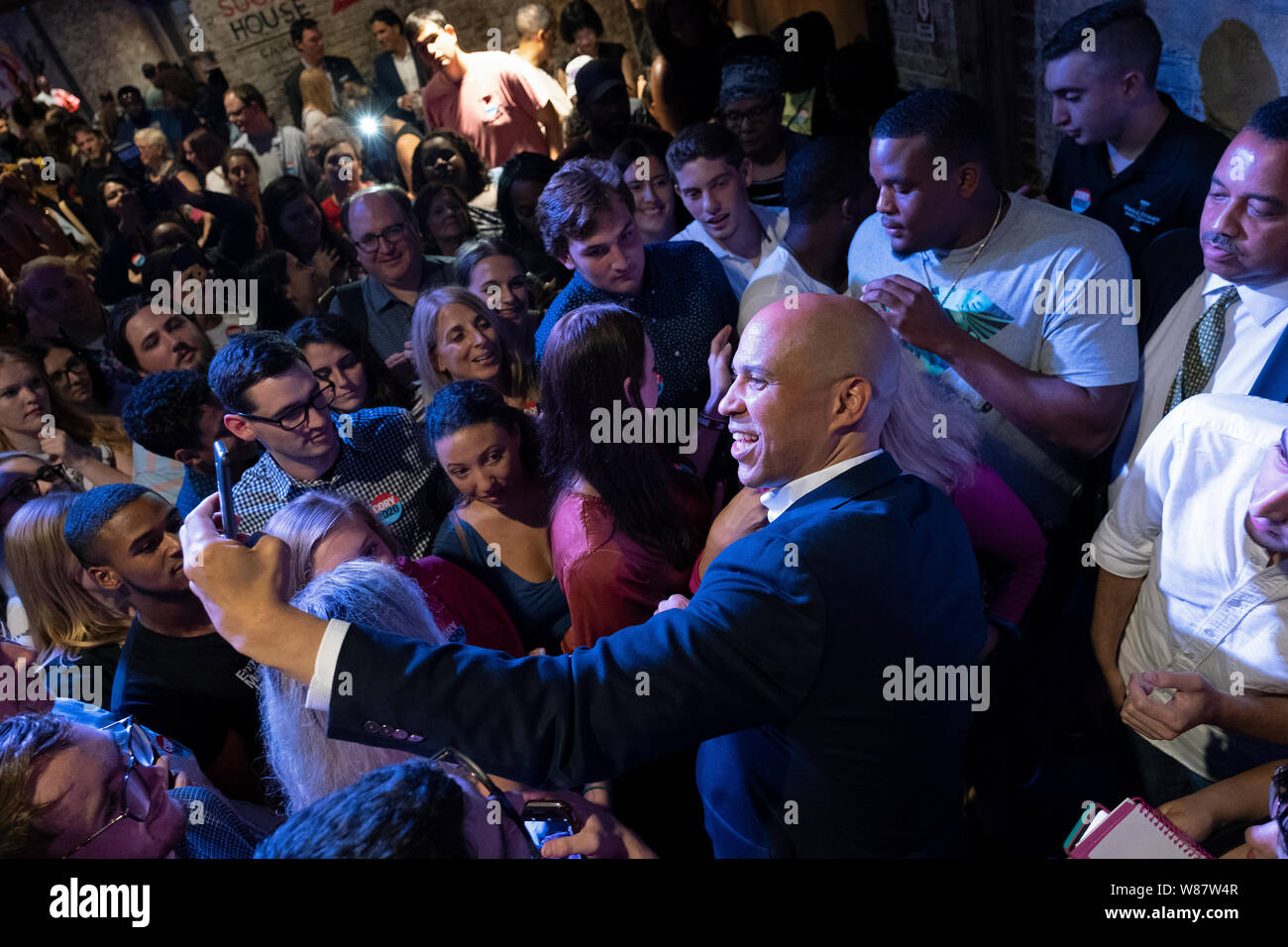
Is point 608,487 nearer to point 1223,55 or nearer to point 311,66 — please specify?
point 1223,55

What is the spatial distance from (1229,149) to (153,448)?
3128mm

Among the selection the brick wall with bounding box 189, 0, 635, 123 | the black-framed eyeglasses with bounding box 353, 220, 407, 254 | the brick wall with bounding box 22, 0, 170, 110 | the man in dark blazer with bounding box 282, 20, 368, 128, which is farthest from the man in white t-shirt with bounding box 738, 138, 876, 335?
the brick wall with bounding box 22, 0, 170, 110

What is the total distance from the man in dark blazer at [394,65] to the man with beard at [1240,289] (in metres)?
4.71

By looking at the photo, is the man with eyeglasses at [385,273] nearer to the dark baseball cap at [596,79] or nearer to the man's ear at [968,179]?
the dark baseball cap at [596,79]

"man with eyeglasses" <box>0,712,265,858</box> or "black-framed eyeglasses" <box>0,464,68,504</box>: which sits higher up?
"black-framed eyeglasses" <box>0,464,68,504</box>

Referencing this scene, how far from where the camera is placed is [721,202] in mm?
3084

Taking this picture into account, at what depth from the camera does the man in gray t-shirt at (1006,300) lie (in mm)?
2182

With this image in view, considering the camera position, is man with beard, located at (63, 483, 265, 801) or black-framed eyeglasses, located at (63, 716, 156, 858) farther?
man with beard, located at (63, 483, 265, 801)

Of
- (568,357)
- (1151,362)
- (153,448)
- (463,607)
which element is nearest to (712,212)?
(568,357)

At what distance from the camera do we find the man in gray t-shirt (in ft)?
7.16

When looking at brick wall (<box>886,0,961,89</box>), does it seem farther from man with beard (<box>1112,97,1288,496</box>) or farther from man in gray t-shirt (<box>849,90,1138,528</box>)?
man with beard (<box>1112,97,1288,496</box>)

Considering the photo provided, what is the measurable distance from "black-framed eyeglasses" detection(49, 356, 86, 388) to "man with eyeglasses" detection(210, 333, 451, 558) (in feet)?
4.27

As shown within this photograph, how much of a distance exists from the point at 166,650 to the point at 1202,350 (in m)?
2.59
